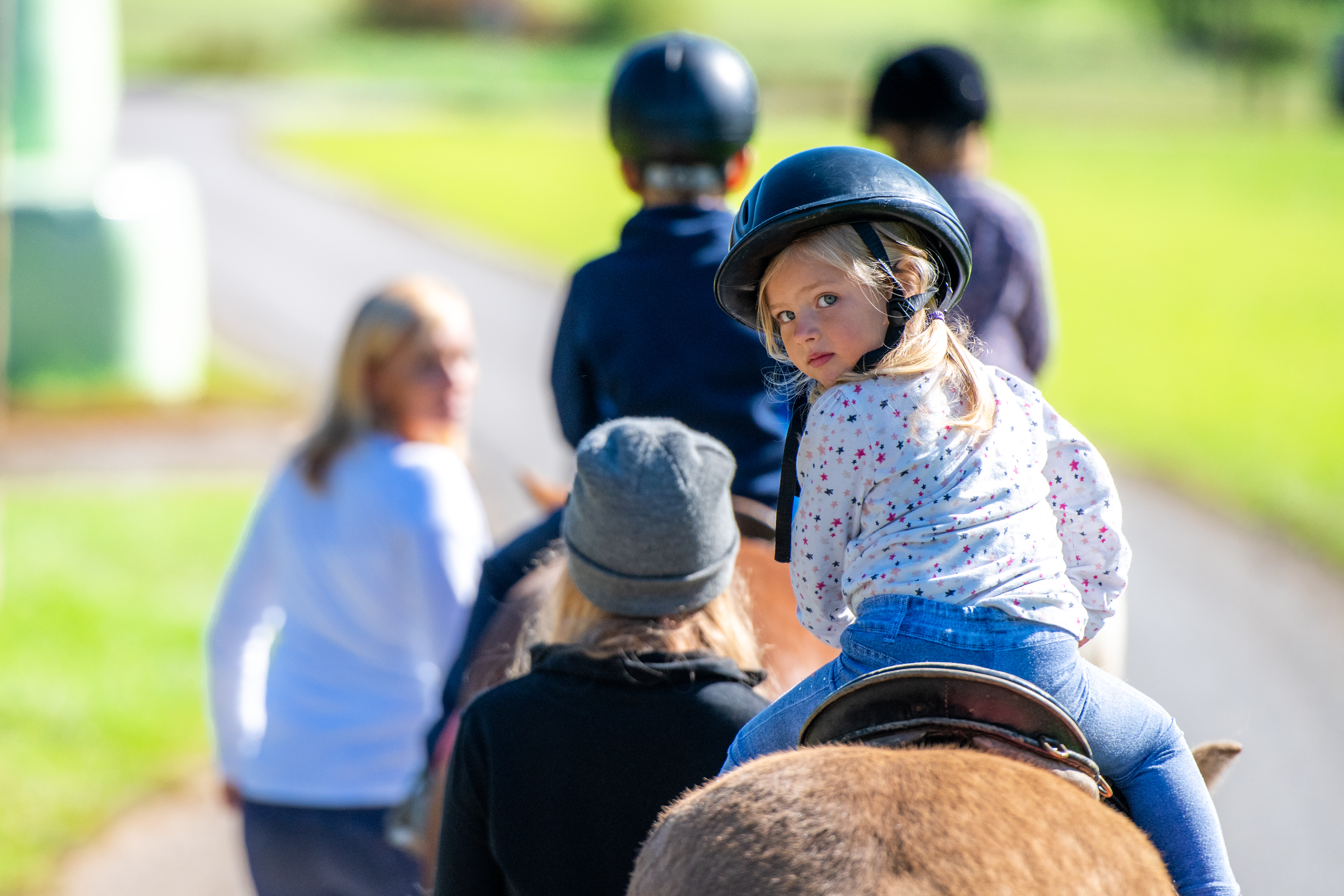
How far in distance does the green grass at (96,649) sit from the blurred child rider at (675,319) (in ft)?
11.3

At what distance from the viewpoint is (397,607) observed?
12.5 ft

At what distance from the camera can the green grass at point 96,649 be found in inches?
237

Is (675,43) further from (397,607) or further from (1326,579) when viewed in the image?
(1326,579)

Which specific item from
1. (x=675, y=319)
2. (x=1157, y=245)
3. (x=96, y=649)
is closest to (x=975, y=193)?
(x=675, y=319)

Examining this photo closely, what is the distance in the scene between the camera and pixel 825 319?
215 cm

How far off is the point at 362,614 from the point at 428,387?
652 mm

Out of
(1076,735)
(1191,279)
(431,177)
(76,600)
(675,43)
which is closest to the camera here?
(1076,735)

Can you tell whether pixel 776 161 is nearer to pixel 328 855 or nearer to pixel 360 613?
pixel 360 613

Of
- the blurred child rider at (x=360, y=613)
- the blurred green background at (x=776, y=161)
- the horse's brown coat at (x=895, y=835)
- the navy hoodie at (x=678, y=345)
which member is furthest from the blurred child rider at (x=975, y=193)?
the blurred green background at (x=776, y=161)

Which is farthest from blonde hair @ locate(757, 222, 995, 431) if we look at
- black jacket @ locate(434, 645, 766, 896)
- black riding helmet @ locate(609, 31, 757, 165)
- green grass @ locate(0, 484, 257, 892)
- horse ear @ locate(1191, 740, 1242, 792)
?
green grass @ locate(0, 484, 257, 892)

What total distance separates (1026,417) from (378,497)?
2.05m

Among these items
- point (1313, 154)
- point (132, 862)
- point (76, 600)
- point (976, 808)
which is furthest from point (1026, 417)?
point (1313, 154)

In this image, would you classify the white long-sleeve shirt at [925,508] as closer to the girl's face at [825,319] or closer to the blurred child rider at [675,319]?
the girl's face at [825,319]

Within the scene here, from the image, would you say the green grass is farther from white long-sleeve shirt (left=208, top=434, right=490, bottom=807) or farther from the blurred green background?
white long-sleeve shirt (left=208, top=434, right=490, bottom=807)
